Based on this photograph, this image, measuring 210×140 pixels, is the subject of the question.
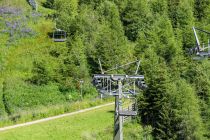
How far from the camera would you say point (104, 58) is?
67812 mm

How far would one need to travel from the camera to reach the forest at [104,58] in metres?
56.1

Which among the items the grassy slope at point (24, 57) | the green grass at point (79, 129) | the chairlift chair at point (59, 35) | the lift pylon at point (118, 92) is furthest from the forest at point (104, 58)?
the lift pylon at point (118, 92)

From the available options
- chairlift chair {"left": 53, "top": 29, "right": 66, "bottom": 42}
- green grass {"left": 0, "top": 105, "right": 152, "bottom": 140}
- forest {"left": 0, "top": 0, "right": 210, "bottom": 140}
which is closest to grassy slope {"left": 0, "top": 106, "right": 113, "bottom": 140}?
green grass {"left": 0, "top": 105, "right": 152, "bottom": 140}

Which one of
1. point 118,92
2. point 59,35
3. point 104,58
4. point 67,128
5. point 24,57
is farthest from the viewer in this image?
point 59,35

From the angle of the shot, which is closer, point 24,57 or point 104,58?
point 104,58

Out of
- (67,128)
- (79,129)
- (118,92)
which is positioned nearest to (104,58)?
(79,129)

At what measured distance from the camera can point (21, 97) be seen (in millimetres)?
59344

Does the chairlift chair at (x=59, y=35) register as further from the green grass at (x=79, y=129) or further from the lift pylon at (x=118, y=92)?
the lift pylon at (x=118, y=92)

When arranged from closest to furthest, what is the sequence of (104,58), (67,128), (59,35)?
(67,128) < (104,58) < (59,35)

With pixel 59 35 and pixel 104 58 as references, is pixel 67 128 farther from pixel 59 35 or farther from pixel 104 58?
pixel 59 35

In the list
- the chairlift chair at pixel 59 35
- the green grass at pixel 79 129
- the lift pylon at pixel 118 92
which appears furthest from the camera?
the chairlift chair at pixel 59 35

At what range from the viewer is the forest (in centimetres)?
5606

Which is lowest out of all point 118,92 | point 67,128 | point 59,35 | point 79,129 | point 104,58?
point 79,129

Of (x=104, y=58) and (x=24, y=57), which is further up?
(x=24, y=57)
